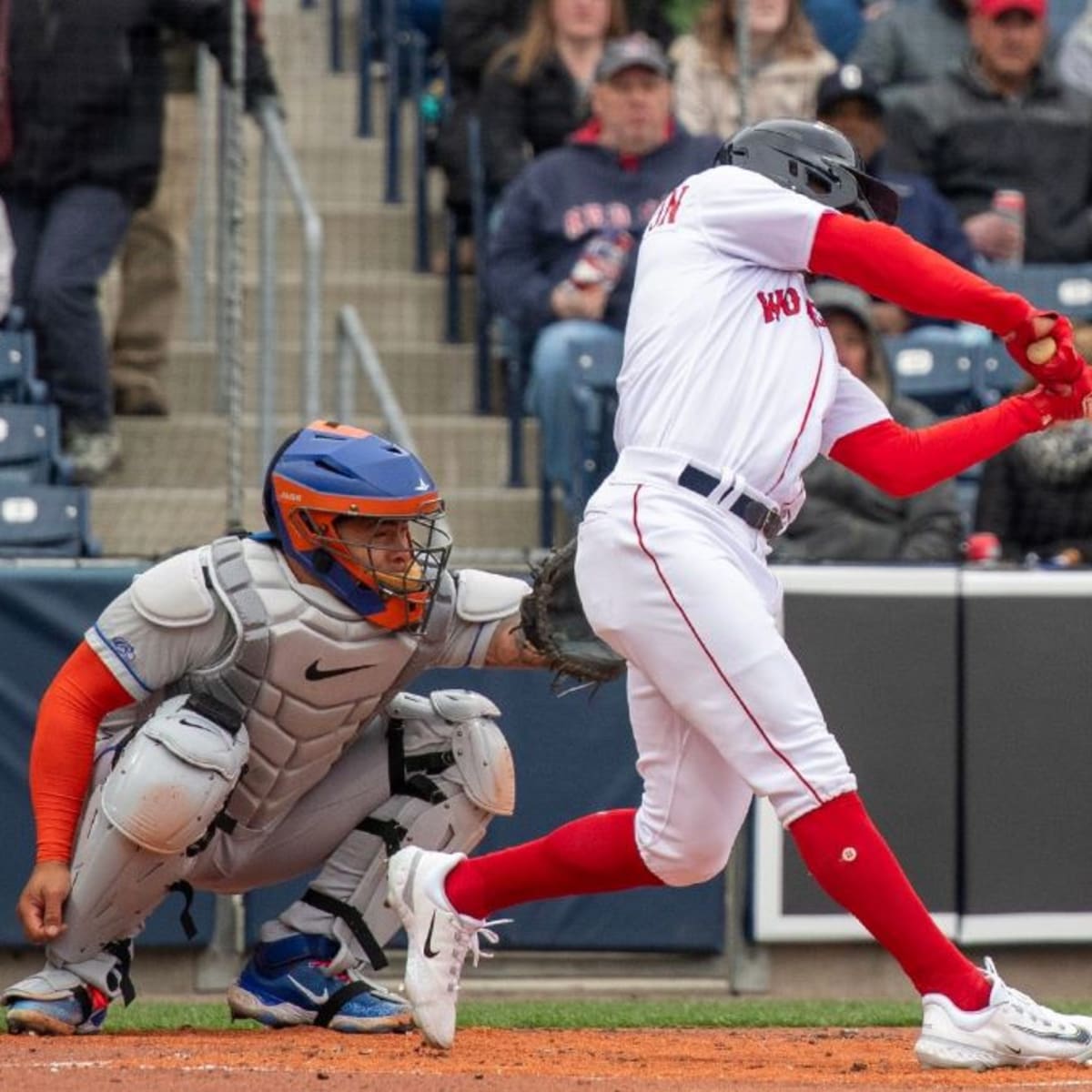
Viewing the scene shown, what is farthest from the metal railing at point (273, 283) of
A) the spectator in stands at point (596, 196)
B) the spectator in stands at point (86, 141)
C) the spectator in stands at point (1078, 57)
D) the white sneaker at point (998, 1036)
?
the white sneaker at point (998, 1036)

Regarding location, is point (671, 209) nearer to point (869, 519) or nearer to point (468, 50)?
point (869, 519)

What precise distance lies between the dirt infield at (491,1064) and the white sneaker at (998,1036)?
1.3 inches

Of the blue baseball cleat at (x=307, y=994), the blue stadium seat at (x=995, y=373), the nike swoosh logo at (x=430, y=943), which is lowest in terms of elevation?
the blue baseball cleat at (x=307, y=994)

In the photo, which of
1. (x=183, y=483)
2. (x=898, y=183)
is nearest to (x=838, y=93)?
(x=898, y=183)

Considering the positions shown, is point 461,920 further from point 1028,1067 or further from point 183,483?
point 183,483

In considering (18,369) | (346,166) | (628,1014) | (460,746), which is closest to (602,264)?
(18,369)

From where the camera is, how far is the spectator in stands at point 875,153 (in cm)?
820

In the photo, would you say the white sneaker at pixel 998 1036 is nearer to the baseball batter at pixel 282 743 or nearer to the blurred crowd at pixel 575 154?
the baseball batter at pixel 282 743

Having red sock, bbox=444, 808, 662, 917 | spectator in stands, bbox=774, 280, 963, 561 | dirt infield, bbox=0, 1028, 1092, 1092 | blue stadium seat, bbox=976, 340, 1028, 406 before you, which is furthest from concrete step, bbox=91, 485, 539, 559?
red sock, bbox=444, 808, 662, 917

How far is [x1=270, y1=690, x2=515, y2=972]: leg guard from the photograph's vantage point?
4.99 metres

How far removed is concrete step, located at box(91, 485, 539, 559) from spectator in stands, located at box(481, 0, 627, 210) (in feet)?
4.57

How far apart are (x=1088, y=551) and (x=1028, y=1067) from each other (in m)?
3.14

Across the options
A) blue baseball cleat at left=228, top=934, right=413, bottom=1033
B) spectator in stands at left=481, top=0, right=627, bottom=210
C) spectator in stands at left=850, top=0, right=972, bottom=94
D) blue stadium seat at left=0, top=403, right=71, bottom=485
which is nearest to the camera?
blue baseball cleat at left=228, top=934, right=413, bottom=1033

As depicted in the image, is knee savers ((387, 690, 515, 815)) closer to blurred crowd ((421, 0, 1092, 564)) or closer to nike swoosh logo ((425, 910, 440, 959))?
nike swoosh logo ((425, 910, 440, 959))
